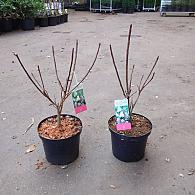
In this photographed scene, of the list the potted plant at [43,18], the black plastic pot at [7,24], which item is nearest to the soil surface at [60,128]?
the black plastic pot at [7,24]

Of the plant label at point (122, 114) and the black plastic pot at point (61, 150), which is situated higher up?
the plant label at point (122, 114)

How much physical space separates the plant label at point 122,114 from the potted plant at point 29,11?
6.55 m

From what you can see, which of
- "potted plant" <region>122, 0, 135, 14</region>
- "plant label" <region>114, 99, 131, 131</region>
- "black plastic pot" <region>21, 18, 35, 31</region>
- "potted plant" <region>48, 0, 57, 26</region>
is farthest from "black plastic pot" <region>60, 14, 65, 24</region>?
"plant label" <region>114, 99, 131, 131</region>

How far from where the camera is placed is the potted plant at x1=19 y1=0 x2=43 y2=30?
7.78 meters

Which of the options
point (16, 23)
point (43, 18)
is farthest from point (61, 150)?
point (43, 18)

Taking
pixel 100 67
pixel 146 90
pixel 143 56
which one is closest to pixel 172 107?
pixel 146 90

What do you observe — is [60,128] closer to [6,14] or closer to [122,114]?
[122,114]

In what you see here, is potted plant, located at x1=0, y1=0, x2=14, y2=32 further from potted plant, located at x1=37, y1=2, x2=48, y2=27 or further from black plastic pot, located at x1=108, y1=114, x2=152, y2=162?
black plastic pot, located at x1=108, y1=114, x2=152, y2=162

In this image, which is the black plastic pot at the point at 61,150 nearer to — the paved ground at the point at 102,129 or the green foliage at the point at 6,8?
the paved ground at the point at 102,129

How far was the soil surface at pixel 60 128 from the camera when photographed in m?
2.18

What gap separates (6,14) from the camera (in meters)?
7.67

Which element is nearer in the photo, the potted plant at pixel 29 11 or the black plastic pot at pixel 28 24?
the potted plant at pixel 29 11

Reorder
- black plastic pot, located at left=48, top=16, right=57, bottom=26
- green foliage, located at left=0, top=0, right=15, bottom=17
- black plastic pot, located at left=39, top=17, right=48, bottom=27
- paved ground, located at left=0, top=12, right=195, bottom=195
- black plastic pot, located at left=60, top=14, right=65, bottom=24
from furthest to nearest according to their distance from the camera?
black plastic pot, located at left=60, top=14, right=65, bottom=24, black plastic pot, located at left=48, top=16, right=57, bottom=26, black plastic pot, located at left=39, top=17, right=48, bottom=27, green foliage, located at left=0, top=0, right=15, bottom=17, paved ground, located at left=0, top=12, right=195, bottom=195

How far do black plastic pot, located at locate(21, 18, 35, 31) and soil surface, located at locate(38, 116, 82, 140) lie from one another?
21.7 ft
